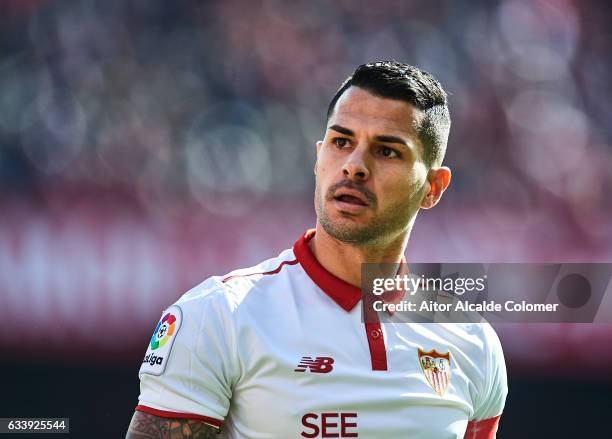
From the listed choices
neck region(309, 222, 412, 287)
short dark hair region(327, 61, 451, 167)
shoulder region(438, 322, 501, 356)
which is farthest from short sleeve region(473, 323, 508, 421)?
short dark hair region(327, 61, 451, 167)

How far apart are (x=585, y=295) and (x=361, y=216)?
3.15 metres

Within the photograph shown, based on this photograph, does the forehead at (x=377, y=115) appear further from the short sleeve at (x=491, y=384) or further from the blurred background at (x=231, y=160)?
the blurred background at (x=231, y=160)

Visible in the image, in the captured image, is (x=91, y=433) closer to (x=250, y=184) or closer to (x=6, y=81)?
(x=250, y=184)

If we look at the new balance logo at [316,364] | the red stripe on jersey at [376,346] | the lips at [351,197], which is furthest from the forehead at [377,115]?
the new balance logo at [316,364]

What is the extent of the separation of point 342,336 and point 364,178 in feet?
1.38

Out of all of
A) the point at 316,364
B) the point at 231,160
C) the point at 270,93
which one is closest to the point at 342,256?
the point at 316,364

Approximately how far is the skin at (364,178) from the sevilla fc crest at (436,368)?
0.27 metres

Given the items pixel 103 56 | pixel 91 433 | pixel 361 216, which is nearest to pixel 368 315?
pixel 361 216

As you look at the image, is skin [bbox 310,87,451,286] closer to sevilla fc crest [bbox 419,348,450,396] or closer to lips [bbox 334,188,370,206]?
lips [bbox 334,188,370,206]

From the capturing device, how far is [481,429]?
8.07ft

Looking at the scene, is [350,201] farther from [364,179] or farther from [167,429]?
[167,429]

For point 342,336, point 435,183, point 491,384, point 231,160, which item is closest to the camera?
point 342,336

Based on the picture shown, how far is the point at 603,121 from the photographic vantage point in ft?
18.2

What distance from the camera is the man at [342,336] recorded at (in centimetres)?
203
